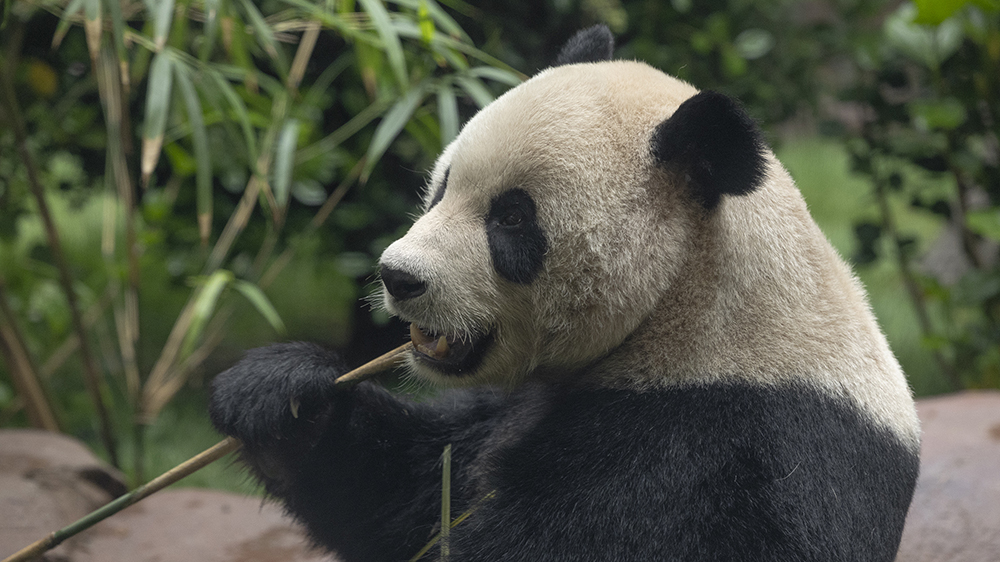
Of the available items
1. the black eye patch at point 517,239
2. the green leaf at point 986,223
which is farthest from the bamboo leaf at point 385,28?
the green leaf at point 986,223

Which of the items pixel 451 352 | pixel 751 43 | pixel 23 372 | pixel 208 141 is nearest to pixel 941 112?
pixel 751 43

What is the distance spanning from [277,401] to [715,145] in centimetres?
113

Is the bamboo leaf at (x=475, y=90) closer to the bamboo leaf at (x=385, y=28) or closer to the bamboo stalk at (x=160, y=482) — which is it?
the bamboo leaf at (x=385, y=28)

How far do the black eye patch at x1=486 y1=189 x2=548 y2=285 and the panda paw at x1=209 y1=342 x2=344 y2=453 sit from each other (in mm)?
541

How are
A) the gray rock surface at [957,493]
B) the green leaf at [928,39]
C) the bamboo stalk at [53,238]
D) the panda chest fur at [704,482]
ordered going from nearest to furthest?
1. the panda chest fur at [704,482]
2. the gray rock surface at [957,493]
3. the bamboo stalk at [53,238]
4. the green leaf at [928,39]

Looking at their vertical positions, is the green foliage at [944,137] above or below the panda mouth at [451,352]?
above

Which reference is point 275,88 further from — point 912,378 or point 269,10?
point 912,378

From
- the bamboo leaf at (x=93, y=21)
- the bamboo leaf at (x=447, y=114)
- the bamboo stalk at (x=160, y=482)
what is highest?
the bamboo leaf at (x=93, y=21)

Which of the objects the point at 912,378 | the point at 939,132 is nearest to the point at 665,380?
the point at 939,132

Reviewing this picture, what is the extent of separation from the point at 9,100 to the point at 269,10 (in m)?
1.11

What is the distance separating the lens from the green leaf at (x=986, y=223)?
3580 millimetres

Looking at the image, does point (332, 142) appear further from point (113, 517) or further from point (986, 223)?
point (986, 223)

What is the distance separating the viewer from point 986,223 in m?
3.62

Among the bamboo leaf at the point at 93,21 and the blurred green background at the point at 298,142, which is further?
the blurred green background at the point at 298,142
